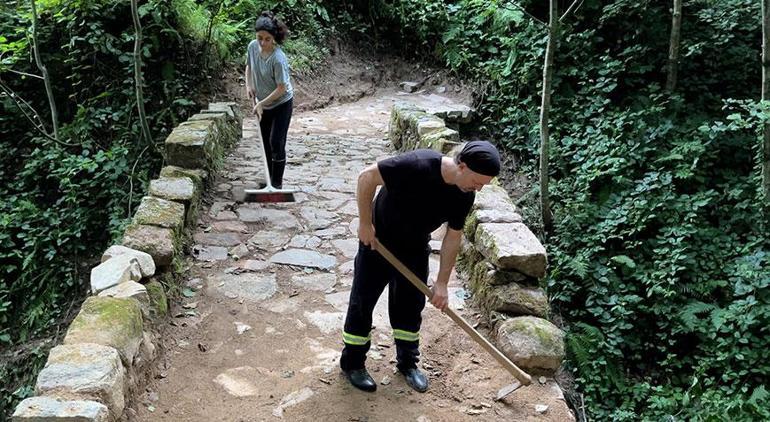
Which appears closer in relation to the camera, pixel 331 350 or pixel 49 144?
pixel 331 350

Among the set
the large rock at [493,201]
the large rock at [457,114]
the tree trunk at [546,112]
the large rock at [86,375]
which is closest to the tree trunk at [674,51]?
the tree trunk at [546,112]

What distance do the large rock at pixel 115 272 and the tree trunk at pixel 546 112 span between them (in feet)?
13.4

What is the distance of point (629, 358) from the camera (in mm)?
5246

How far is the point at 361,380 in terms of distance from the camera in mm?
3355

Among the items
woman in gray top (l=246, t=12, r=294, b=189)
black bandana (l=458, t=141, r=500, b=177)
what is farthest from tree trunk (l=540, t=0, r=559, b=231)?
black bandana (l=458, t=141, r=500, b=177)

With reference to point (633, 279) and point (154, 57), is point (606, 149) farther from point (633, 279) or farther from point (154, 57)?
point (154, 57)

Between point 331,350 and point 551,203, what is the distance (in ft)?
12.9

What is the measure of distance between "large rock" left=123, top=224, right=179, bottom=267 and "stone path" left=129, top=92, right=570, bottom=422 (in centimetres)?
32

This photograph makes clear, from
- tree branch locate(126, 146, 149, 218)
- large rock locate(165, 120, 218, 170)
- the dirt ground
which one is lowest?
tree branch locate(126, 146, 149, 218)

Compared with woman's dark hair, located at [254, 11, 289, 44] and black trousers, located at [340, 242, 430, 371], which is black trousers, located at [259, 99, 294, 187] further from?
black trousers, located at [340, 242, 430, 371]

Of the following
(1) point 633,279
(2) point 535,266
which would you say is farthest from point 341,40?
(2) point 535,266

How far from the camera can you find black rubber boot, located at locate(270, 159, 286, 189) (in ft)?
19.7

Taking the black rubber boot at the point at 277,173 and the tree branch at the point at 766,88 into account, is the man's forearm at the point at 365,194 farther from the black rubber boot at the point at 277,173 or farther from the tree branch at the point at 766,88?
the tree branch at the point at 766,88

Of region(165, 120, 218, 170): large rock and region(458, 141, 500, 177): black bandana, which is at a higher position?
region(458, 141, 500, 177): black bandana
